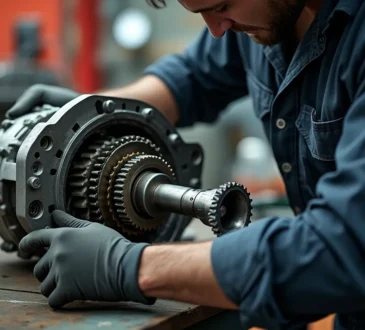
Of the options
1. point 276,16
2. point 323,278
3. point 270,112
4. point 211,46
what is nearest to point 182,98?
point 211,46

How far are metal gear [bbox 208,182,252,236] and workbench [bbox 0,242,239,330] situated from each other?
13cm

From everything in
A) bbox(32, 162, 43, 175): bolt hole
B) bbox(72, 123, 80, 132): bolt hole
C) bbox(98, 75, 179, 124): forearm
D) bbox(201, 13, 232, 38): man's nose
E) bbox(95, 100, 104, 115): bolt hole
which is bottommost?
bbox(32, 162, 43, 175): bolt hole

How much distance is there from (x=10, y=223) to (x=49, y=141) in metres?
0.19

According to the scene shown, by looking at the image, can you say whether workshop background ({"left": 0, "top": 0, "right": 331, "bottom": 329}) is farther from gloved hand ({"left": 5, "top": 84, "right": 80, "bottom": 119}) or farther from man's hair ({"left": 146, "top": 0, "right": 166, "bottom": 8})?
man's hair ({"left": 146, "top": 0, "right": 166, "bottom": 8})

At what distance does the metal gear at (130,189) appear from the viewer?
3.59ft

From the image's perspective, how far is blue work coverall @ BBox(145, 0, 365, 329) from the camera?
823 millimetres

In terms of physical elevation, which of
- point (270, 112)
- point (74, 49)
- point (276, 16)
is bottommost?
point (74, 49)

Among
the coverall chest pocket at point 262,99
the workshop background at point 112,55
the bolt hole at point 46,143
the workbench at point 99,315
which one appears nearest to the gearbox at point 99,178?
the bolt hole at point 46,143

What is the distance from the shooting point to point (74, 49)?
4262mm

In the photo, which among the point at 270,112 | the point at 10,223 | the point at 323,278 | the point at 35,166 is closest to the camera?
the point at 323,278

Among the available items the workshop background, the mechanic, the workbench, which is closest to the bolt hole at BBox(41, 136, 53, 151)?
the mechanic

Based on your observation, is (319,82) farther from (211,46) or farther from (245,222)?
(211,46)

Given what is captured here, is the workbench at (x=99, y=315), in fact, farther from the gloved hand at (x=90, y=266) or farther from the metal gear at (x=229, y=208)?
the metal gear at (x=229, y=208)

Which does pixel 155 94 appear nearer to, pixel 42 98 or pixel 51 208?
pixel 42 98
